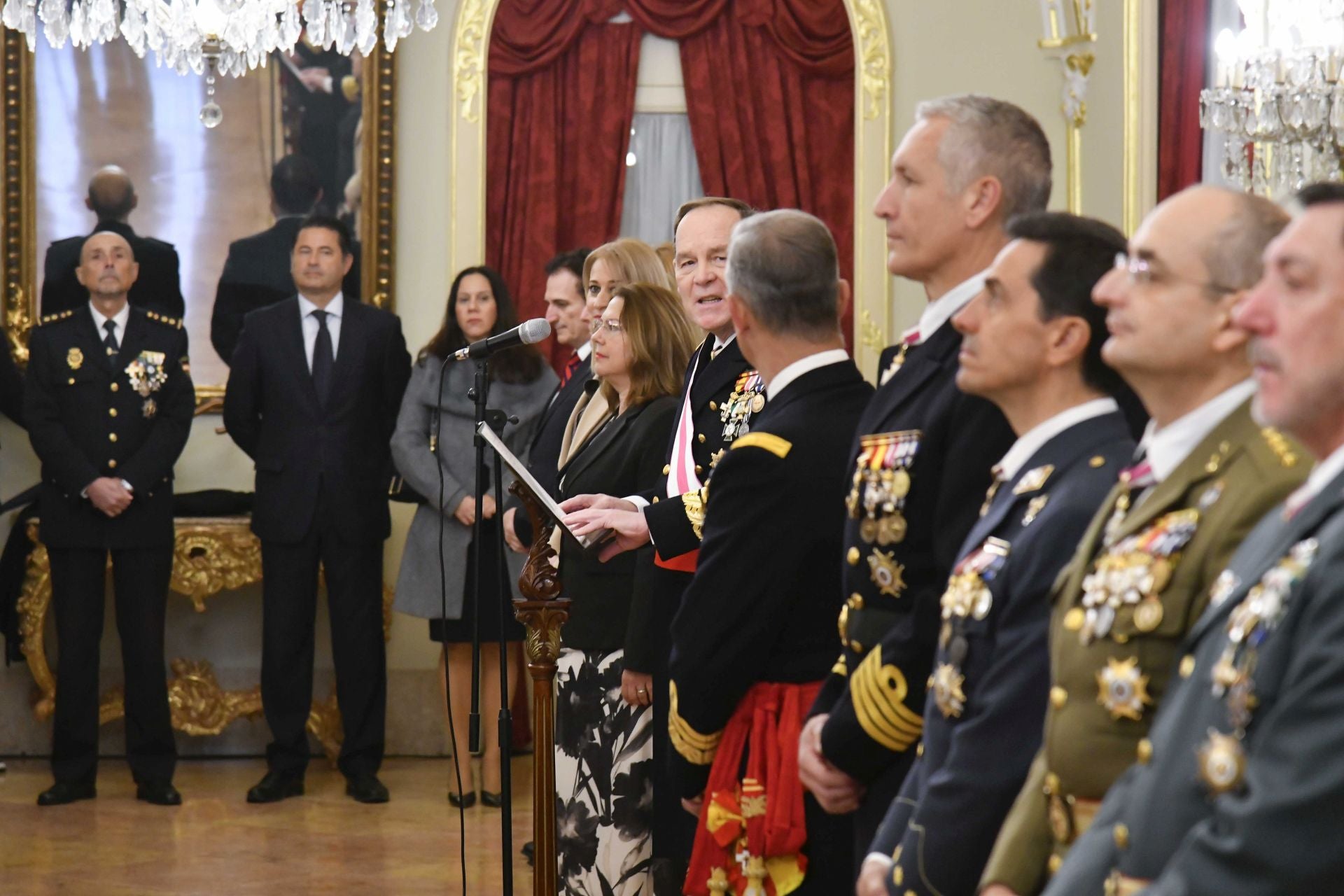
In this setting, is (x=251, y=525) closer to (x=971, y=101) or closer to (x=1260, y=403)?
(x=971, y=101)

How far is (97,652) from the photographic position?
552 centimetres

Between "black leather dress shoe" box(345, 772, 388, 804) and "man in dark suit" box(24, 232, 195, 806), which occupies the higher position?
"man in dark suit" box(24, 232, 195, 806)

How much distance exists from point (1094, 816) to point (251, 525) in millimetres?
4443

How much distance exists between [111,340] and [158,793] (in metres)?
1.51

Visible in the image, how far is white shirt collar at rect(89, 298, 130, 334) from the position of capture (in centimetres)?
566

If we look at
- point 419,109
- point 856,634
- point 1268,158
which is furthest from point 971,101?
point 419,109

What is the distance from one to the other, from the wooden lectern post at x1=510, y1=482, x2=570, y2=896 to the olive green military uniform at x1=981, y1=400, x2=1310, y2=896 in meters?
1.67

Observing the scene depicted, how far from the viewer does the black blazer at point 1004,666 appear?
1.78m

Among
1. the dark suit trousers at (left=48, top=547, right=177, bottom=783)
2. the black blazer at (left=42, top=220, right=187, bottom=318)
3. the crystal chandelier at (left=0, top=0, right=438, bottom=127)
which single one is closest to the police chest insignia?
the crystal chandelier at (left=0, top=0, right=438, bottom=127)

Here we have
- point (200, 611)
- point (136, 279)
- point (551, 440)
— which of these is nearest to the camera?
point (551, 440)

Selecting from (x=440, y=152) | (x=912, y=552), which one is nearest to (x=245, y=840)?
(x=440, y=152)

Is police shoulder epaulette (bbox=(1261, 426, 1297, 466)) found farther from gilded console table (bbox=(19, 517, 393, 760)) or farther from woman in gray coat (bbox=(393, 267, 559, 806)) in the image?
gilded console table (bbox=(19, 517, 393, 760))

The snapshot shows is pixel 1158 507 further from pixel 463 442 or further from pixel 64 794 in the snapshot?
pixel 64 794

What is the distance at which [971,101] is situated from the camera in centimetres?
227
